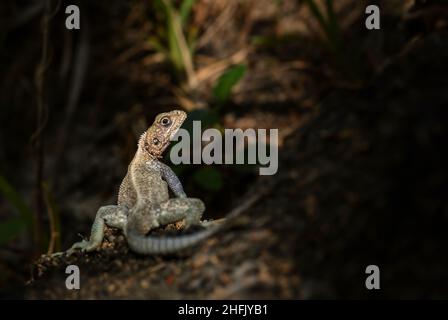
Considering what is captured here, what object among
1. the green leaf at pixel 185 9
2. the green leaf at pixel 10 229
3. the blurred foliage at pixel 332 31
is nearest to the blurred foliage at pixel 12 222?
the green leaf at pixel 10 229

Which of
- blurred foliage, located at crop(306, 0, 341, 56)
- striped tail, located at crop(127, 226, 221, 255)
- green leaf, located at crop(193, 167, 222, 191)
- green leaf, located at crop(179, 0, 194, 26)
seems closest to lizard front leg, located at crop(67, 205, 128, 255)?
striped tail, located at crop(127, 226, 221, 255)

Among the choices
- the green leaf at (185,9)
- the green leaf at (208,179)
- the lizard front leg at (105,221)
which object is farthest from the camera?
the green leaf at (185,9)

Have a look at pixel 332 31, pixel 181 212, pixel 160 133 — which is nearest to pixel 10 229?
pixel 160 133

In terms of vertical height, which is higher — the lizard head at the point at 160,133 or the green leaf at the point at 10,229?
the lizard head at the point at 160,133

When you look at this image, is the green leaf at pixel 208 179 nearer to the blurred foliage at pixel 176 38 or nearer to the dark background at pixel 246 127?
the dark background at pixel 246 127

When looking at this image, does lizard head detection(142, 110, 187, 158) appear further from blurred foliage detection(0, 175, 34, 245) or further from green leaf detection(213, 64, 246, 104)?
blurred foliage detection(0, 175, 34, 245)

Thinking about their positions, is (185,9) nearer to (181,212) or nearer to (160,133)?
(160,133)
